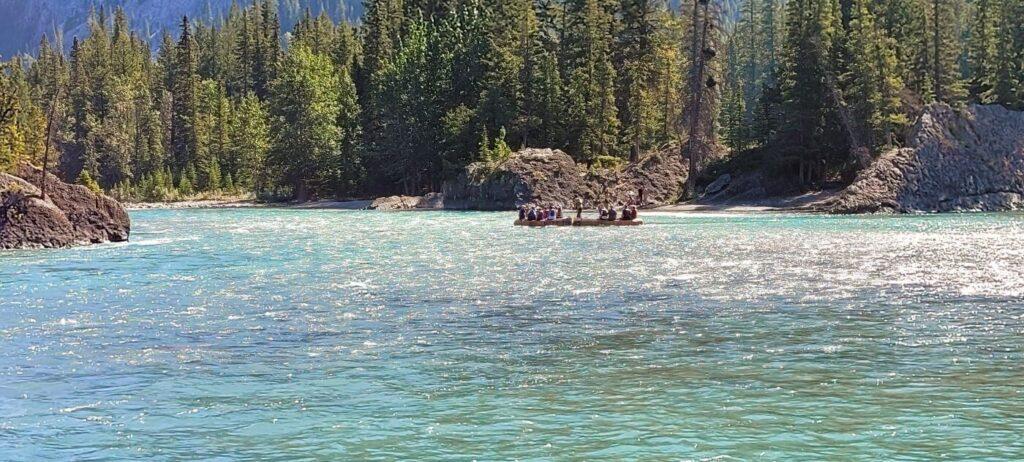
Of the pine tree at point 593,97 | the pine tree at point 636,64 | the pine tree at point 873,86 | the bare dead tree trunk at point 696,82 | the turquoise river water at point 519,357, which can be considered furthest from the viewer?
the pine tree at point 636,64

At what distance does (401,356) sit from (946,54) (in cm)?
7735

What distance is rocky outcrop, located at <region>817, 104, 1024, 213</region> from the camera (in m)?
68.6

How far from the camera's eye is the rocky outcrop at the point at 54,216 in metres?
44.4

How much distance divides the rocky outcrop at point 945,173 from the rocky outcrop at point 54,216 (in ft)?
143

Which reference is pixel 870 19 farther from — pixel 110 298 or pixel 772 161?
pixel 110 298

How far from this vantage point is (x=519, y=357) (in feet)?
63.9

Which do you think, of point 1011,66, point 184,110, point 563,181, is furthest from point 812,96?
point 184,110

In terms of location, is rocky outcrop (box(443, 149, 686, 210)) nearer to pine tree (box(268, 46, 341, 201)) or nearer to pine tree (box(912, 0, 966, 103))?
pine tree (box(912, 0, 966, 103))

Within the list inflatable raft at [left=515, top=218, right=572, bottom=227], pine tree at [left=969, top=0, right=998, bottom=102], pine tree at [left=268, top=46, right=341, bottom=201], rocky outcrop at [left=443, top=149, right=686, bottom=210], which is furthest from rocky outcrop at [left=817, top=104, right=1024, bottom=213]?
pine tree at [left=268, top=46, right=341, bottom=201]

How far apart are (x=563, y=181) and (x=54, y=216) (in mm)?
44943

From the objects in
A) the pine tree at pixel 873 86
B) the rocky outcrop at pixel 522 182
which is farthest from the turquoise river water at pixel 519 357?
the rocky outcrop at pixel 522 182

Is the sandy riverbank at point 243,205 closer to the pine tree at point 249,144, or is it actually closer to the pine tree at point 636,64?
the pine tree at point 249,144

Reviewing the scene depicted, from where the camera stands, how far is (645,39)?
313 feet

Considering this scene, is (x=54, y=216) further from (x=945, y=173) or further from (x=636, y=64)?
(x=636, y=64)
